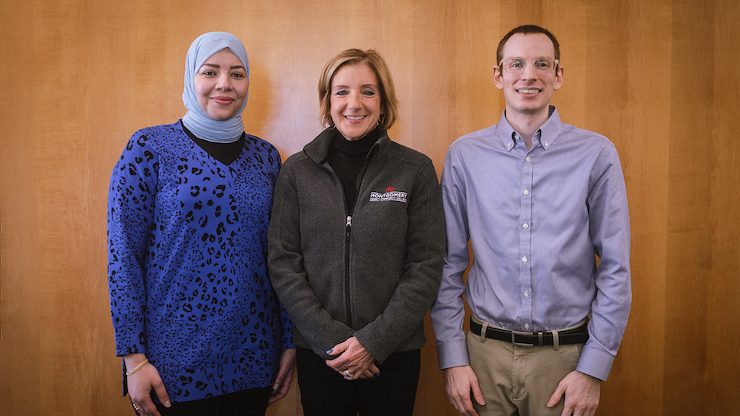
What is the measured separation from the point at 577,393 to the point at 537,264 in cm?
44

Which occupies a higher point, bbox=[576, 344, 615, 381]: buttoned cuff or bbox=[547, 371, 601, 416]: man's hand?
bbox=[576, 344, 615, 381]: buttoned cuff

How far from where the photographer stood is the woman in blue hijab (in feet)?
4.47

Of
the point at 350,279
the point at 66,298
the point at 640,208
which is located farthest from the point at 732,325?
the point at 66,298

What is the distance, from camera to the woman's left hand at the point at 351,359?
135 centimetres

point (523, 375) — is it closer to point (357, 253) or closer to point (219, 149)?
point (357, 253)

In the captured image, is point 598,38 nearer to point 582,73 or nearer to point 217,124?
point 582,73

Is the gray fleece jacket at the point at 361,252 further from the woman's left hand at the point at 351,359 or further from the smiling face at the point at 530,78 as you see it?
the smiling face at the point at 530,78

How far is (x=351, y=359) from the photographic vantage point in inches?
53.1

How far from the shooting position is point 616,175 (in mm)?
1424

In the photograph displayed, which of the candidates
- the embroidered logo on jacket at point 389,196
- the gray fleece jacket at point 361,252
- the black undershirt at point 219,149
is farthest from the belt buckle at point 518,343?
the black undershirt at point 219,149

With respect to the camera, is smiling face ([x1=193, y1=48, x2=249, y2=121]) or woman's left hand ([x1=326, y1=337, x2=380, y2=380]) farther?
smiling face ([x1=193, y1=48, x2=249, y2=121])

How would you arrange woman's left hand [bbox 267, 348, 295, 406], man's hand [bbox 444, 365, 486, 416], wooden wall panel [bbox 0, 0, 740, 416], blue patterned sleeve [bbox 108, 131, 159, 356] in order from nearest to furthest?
blue patterned sleeve [bbox 108, 131, 159, 356] < man's hand [bbox 444, 365, 486, 416] < woman's left hand [bbox 267, 348, 295, 406] < wooden wall panel [bbox 0, 0, 740, 416]

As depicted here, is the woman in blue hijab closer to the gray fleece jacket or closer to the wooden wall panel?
the gray fleece jacket

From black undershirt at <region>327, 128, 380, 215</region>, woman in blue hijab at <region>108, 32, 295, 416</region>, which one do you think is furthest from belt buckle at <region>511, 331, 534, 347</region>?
woman in blue hijab at <region>108, 32, 295, 416</region>
